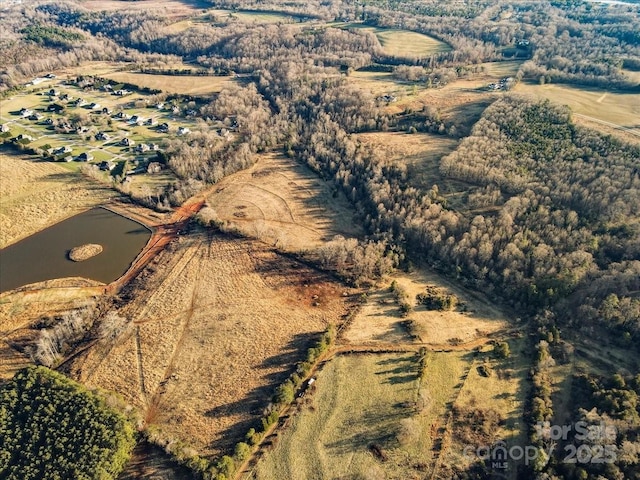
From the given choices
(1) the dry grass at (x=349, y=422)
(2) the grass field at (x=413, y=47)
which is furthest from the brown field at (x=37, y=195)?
(2) the grass field at (x=413, y=47)

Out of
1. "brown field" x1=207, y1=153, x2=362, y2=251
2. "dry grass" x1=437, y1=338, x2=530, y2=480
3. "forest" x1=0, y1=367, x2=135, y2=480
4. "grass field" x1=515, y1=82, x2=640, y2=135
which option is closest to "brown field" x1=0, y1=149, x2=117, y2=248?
"brown field" x1=207, y1=153, x2=362, y2=251

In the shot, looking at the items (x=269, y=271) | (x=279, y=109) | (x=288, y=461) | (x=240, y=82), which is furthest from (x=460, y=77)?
(x=288, y=461)

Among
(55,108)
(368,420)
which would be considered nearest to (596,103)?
(368,420)

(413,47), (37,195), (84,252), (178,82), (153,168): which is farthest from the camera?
(413,47)

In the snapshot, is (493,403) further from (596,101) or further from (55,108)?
(55,108)

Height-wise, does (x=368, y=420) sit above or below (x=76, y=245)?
below

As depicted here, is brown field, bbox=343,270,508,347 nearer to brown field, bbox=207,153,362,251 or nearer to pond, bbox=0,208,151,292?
brown field, bbox=207,153,362,251

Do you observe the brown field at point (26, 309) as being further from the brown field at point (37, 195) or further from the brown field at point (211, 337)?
the brown field at point (37, 195)
